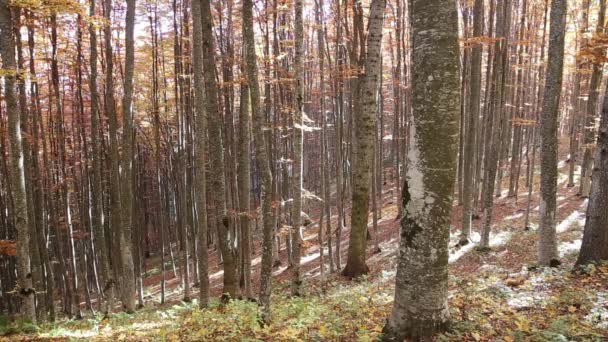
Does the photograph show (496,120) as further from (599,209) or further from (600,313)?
(600,313)

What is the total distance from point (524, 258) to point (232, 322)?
9.41m

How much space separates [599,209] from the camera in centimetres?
729

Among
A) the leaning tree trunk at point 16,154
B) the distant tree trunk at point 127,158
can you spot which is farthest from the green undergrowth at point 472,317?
the distant tree trunk at point 127,158

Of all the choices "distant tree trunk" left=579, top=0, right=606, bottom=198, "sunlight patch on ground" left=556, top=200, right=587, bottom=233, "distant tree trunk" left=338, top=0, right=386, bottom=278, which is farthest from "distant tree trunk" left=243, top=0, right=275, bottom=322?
"distant tree trunk" left=579, top=0, right=606, bottom=198

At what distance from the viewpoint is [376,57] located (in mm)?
10656

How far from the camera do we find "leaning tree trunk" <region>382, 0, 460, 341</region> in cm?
380

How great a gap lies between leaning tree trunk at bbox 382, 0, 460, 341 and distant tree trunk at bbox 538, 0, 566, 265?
6087 millimetres

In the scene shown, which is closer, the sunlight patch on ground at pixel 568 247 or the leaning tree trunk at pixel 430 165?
the leaning tree trunk at pixel 430 165

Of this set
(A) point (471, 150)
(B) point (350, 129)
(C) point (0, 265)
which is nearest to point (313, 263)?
(B) point (350, 129)

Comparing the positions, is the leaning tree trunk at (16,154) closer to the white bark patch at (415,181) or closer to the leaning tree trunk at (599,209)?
the white bark patch at (415,181)

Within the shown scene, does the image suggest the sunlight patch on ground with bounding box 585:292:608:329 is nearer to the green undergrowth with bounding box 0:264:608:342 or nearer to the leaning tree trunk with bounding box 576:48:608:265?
the green undergrowth with bounding box 0:264:608:342

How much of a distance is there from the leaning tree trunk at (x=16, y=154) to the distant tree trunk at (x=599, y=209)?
37.5 feet

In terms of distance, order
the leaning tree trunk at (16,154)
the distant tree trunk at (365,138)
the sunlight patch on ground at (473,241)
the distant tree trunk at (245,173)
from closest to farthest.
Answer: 1. the leaning tree trunk at (16,154)
2. the distant tree trunk at (245,173)
3. the distant tree trunk at (365,138)
4. the sunlight patch on ground at (473,241)

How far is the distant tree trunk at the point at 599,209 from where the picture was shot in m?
7.23
